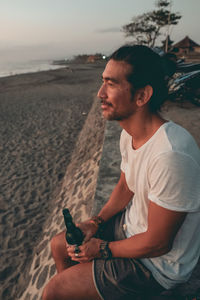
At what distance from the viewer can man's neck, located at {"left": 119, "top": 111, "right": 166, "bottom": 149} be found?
153 cm

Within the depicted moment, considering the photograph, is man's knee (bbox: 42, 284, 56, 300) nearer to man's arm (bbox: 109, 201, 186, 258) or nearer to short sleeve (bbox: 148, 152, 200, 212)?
man's arm (bbox: 109, 201, 186, 258)

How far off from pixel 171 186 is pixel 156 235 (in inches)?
13.4

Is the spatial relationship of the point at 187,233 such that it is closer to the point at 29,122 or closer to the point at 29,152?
the point at 29,152

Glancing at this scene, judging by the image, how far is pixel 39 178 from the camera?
6.00 metres

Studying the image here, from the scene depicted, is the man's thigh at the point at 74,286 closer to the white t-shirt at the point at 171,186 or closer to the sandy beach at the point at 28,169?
the white t-shirt at the point at 171,186

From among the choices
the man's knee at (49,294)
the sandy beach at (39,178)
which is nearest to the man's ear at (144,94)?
the man's knee at (49,294)

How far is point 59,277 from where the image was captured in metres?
1.61

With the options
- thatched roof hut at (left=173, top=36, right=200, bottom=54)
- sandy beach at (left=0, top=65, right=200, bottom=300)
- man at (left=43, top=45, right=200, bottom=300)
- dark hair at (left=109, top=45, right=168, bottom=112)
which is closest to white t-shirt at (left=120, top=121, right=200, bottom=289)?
man at (left=43, top=45, right=200, bottom=300)

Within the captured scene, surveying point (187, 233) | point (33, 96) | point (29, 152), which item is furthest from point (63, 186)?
point (33, 96)

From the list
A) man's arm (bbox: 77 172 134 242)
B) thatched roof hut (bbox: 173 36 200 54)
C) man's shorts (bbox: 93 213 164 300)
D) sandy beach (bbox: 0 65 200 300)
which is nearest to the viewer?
man's shorts (bbox: 93 213 164 300)

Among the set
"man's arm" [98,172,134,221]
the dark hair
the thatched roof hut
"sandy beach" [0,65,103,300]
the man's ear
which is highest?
the thatched roof hut

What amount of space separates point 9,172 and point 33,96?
1144 centimetres

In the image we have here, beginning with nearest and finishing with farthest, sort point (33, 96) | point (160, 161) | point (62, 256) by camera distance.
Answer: point (160, 161)
point (62, 256)
point (33, 96)

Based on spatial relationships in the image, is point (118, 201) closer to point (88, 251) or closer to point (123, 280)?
point (88, 251)
